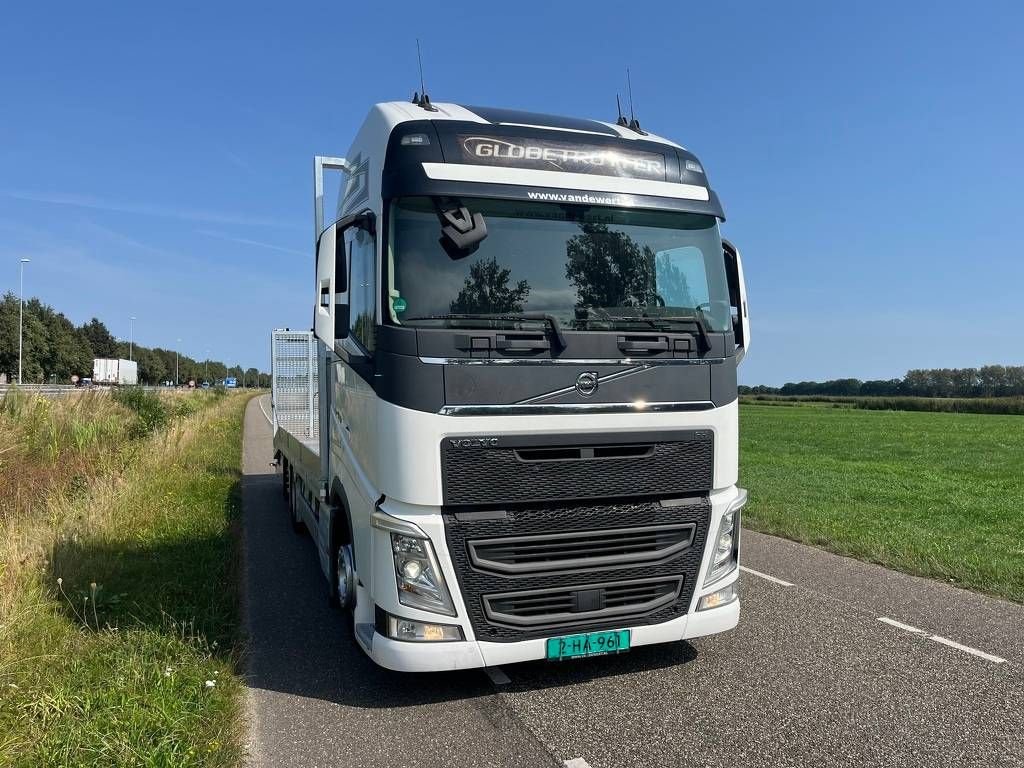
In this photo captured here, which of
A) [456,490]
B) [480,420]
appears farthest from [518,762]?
[480,420]

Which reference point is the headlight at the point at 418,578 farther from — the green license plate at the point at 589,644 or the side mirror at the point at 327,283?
the side mirror at the point at 327,283

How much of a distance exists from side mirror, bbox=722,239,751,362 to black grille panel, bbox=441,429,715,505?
789 millimetres

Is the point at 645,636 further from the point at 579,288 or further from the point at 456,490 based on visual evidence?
the point at 579,288

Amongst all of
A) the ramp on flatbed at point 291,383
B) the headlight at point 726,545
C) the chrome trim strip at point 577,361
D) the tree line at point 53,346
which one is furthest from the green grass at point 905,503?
the tree line at point 53,346

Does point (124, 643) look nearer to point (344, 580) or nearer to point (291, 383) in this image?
point (344, 580)

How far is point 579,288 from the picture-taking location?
14.4ft

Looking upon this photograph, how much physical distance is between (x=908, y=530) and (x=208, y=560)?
8.04 metres

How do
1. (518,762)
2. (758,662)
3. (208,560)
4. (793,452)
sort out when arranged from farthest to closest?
(793,452), (208,560), (758,662), (518,762)

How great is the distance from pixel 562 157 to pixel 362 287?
1.42 metres

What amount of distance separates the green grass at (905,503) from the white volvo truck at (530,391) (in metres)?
4.05

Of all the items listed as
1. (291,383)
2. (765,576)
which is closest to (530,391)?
(765,576)

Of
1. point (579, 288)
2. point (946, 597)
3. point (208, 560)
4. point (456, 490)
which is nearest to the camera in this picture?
point (456, 490)

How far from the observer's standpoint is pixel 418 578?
4.08 meters

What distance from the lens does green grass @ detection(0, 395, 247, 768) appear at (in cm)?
360
